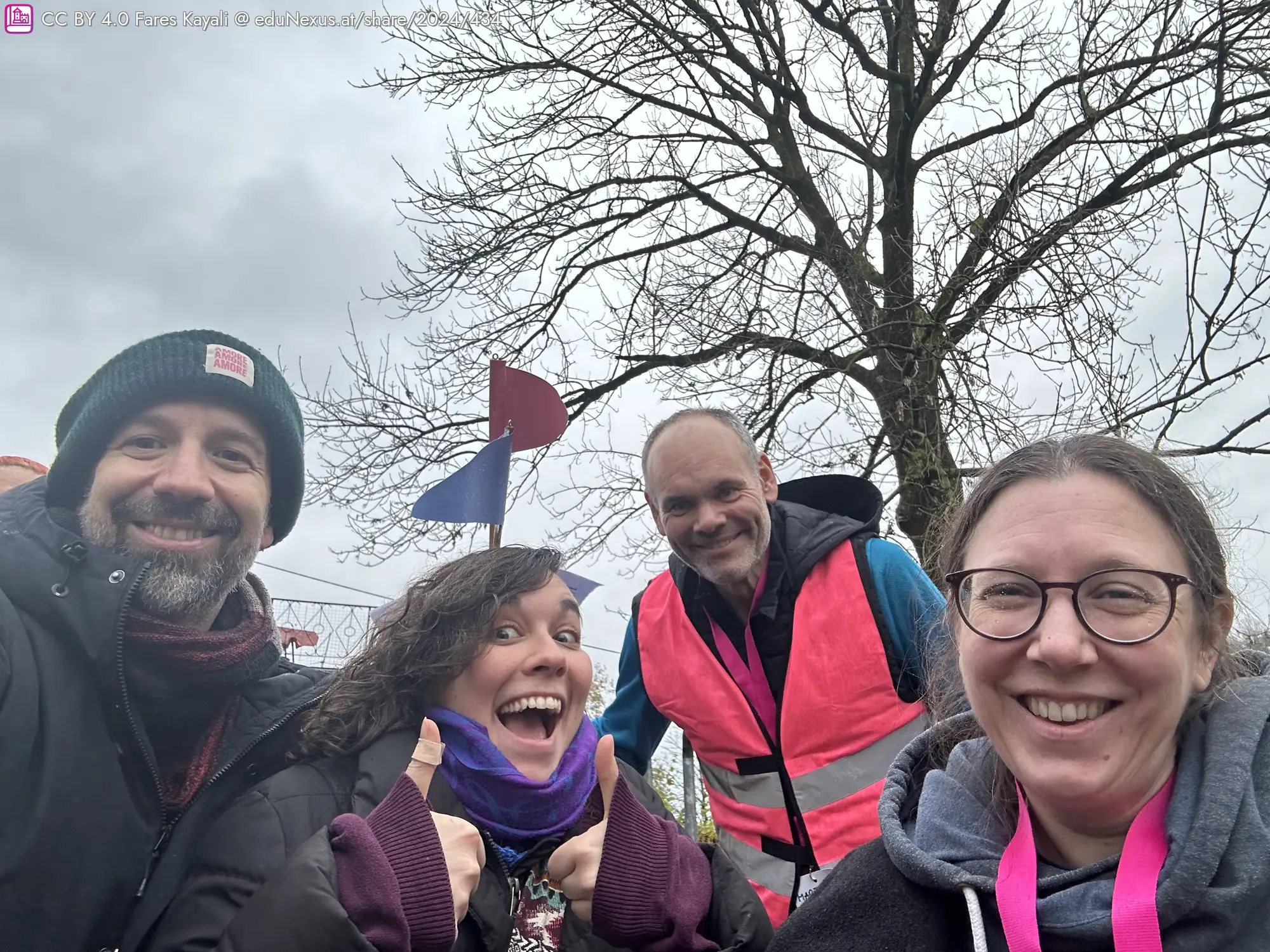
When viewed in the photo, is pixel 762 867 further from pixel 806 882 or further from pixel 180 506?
pixel 180 506

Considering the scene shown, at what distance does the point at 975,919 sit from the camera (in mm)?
1343

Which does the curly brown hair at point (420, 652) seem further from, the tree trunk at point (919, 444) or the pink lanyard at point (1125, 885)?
the tree trunk at point (919, 444)

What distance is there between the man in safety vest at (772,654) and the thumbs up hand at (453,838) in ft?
4.12

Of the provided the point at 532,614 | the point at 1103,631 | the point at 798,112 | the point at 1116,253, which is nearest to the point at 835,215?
the point at 798,112

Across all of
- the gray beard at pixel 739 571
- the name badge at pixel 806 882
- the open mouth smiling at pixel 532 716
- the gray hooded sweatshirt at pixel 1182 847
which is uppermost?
the gray beard at pixel 739 571

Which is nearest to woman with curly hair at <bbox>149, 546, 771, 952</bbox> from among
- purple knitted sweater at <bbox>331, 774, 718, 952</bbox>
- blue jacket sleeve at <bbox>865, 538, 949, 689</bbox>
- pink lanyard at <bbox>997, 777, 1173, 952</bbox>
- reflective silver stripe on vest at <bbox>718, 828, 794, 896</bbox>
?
purple knitted sweater at <bbox>331, 774, 718, 952</bbox>

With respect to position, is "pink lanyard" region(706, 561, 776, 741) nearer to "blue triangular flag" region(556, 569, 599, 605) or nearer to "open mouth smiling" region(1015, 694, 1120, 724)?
"blue triangular flag" region(556, 569, 599, 605)

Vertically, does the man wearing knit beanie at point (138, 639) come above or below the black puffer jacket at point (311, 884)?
above

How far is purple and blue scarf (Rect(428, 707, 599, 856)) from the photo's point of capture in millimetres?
1907

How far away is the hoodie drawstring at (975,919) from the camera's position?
1.32m

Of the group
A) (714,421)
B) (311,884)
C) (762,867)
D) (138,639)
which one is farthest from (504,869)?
(714,421)

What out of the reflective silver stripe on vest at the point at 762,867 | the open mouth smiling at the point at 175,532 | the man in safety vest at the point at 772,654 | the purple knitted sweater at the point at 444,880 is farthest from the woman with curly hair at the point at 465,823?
the reflective silver stripe on vest at the point at 762,867

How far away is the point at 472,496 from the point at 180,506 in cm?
119

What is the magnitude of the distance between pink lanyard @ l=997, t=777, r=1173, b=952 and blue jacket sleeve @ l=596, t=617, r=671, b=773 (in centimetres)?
185
